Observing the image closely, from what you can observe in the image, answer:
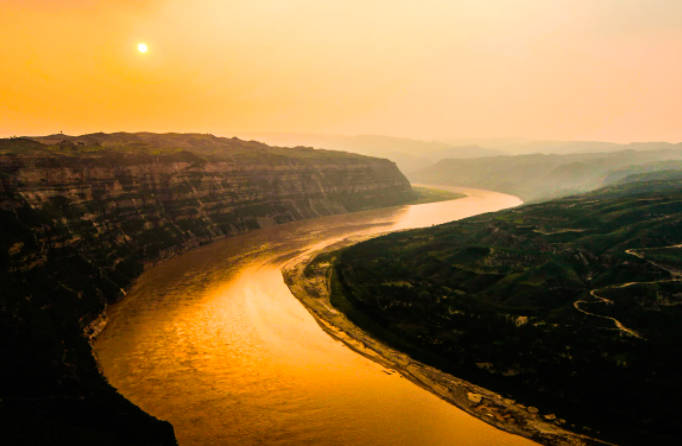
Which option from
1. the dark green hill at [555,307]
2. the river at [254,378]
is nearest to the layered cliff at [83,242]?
the river at [254,378]

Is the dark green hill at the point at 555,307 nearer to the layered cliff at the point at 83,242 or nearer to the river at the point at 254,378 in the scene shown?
the river at the point at 254,378

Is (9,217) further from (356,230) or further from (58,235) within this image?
(356,230)

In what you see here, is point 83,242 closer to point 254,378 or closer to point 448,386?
point 254,378

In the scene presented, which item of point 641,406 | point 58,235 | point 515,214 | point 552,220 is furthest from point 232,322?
point 515,214

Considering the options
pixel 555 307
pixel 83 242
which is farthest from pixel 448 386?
pixel 83 242

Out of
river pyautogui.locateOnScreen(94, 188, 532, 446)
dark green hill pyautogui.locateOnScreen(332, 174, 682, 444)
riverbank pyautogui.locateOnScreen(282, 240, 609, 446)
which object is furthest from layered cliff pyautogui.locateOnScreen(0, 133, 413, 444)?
dark green hill pyautogui.locateOnScreen(332, 174, 682, 444)

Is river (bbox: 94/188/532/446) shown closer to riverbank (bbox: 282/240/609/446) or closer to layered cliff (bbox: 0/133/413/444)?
riverbank (bbox: 282/240/609/446)
